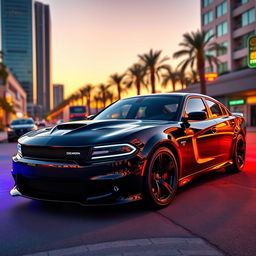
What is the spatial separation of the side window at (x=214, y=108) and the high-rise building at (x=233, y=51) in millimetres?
28118

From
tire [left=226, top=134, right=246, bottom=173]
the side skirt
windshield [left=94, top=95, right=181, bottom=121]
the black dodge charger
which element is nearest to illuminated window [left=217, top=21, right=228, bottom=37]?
tire [left=226, top=134, right=246, bottom=173]

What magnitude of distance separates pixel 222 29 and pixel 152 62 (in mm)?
21961

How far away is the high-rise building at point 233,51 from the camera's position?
119ft

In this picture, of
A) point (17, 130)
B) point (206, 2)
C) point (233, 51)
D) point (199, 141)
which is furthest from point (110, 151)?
point (206, 2)

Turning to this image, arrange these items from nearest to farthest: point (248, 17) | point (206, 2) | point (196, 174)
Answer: point (196, 174) < point (248, 17) < point (206, 2)

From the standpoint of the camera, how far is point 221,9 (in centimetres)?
5444

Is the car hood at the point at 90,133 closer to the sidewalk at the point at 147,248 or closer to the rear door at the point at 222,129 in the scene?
the sidewalk at the point at 147,248

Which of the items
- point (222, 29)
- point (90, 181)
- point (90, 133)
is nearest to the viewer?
point (90, 181)

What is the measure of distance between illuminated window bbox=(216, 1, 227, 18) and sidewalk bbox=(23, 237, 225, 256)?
181 feet

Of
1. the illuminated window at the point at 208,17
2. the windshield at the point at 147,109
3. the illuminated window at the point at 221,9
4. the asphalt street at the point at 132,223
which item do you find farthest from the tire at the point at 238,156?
the illuminated window at the point at 208,17

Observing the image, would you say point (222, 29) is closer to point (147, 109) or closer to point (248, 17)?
point (248, 17)

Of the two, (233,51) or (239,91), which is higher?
(233,51)

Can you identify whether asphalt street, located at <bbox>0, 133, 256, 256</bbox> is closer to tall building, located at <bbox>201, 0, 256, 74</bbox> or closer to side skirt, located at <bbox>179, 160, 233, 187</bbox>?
side skirt, located at <bbox>179, 160, 233, 187</bbox>

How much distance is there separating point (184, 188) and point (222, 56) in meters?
53.0
